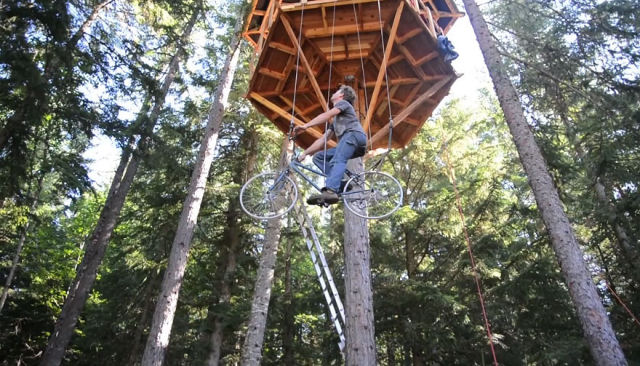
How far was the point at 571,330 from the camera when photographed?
31.8ft

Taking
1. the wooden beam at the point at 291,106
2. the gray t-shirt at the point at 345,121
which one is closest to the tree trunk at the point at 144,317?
the wooden beam at the point at 291,106

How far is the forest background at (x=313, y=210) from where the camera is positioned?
8328 millimetres

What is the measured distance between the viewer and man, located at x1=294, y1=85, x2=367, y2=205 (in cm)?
548

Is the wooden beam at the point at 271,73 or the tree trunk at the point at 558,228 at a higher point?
the wooden beam at the point at 271,73

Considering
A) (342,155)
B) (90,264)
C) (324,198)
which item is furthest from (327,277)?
(90,264)

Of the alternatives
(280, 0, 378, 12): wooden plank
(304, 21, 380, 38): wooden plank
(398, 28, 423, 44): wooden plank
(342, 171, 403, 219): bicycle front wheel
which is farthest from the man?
(398, 28, 423, 44): wooden plank

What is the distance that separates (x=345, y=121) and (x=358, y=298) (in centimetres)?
281

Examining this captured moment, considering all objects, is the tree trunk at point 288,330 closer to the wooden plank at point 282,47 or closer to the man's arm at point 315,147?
the wooden plank at point 282,47

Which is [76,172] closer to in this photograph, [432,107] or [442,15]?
[432,107]

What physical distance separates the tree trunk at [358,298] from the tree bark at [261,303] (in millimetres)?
3387

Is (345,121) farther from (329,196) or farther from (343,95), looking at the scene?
(329,196)

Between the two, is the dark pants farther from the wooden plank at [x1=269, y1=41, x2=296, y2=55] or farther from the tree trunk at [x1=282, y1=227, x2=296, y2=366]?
the tree trunk at [x1=282, y1=227, x2=296, y2=366]

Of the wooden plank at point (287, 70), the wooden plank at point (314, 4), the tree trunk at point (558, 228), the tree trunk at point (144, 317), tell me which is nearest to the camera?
the tree trunk at point (558, 228)

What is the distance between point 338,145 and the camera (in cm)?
572
